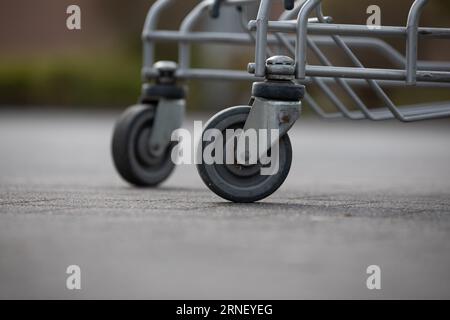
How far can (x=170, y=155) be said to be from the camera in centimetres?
661

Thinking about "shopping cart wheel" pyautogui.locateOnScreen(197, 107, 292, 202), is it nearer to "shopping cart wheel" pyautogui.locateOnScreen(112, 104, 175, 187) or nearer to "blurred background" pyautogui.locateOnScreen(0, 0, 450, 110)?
"shopping cart wheel" pyautogui.locateOnScreen(112, 104, 175, 187)

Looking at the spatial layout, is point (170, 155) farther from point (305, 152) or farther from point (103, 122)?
point (103, 122)

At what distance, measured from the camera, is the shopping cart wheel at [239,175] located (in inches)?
192

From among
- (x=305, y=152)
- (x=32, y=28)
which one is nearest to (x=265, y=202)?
(x=305, y=152)

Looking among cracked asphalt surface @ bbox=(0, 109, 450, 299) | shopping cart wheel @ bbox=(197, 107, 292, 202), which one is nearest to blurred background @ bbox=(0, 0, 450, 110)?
cracked asphalt surface @ bbox=(0, 109, 450, 299)

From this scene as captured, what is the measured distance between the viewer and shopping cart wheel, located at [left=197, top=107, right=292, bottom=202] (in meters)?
4.88

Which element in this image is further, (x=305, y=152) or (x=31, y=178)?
(x=305, y=152)

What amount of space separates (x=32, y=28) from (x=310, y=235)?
28190 mm

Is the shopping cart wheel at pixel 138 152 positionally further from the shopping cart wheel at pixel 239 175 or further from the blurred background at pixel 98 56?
the blurred background at pixel 98 56

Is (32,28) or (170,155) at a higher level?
(32,28)

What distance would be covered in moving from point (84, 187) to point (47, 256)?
2.74 meters

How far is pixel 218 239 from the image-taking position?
386cm
